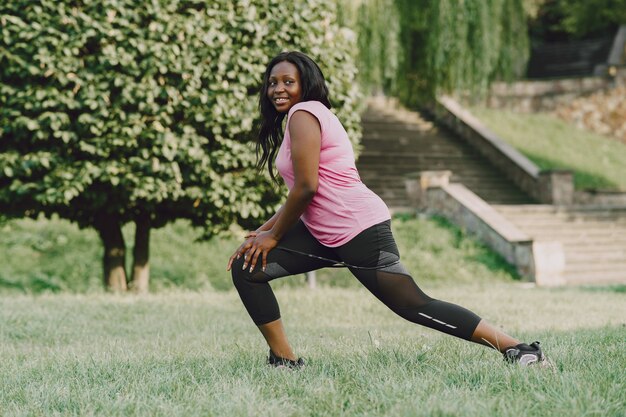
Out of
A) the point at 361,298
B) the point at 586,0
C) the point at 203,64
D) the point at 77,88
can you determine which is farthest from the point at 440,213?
the point at 586,0

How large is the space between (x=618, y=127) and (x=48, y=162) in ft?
64.9

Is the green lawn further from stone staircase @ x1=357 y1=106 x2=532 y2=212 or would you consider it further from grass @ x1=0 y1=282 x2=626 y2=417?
stone staircase @ x1=357 y1=106 x2=532 y2=212

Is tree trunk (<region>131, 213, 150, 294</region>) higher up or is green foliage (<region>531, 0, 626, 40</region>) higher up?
green foliage (<region>531, 0, 626, 40</region>)

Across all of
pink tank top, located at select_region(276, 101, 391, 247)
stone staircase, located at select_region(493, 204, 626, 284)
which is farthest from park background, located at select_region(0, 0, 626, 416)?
stone staircase, located at select_region(493, 204, 626, 284)

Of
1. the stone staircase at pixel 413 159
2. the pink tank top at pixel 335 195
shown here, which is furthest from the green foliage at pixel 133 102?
the stone staircase at pixel 413 159

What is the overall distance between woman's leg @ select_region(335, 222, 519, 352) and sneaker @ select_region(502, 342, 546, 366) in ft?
0.12

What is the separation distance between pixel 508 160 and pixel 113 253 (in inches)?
497

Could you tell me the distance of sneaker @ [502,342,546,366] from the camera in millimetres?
3961

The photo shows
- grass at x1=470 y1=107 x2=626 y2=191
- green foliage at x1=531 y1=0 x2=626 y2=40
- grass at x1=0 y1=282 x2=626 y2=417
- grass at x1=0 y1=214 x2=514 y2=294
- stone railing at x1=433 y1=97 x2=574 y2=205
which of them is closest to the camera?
grass at x1=0 y1=282 x2=626 y2=417

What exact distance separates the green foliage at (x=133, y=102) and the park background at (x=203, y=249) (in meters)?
0.03

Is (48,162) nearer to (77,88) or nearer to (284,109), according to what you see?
(77,88)

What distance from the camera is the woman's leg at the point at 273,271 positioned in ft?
13.7

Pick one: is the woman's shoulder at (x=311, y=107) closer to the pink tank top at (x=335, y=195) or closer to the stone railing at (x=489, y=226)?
the pink tank top at (x=335, y=195)

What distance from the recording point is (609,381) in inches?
144
